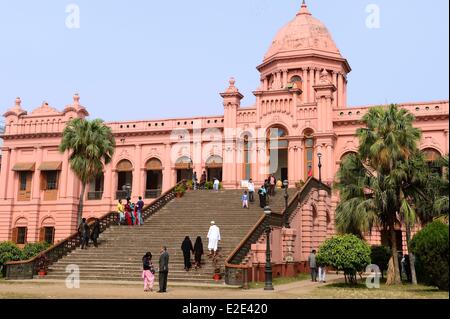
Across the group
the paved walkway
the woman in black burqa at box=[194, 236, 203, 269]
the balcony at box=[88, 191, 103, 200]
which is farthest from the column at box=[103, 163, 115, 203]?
the woman in black burqa at box=[194, 236, 203, 269]

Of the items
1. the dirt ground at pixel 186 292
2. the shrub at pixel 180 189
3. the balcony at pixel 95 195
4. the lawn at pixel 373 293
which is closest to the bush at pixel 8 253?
the dirt ground at pixel 186 292

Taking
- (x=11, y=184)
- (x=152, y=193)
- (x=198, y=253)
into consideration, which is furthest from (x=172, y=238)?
(x=11, y=184)

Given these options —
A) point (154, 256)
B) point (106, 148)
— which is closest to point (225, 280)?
point (154, 256)

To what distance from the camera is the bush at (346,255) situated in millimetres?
24516

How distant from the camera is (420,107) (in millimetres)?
41219

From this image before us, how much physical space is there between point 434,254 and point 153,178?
3334cm

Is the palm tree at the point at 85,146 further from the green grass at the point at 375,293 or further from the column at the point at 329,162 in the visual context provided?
the green grass at the point at 375,293

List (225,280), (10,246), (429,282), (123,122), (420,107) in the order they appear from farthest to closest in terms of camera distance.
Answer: (123,122) < (420,107) < (10,246) < (225,280) < (429,282)

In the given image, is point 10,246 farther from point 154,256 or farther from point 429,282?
point 429,282

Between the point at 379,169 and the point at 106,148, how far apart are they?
17.8 m

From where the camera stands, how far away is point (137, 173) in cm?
4841

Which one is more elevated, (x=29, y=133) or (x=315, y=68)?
(x=315, y=68)

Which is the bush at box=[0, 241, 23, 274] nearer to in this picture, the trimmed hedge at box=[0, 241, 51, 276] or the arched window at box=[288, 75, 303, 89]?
the trimmed hedge at box=[0, 241, 51, 276]

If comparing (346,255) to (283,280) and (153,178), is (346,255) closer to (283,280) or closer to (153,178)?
(283,280)
